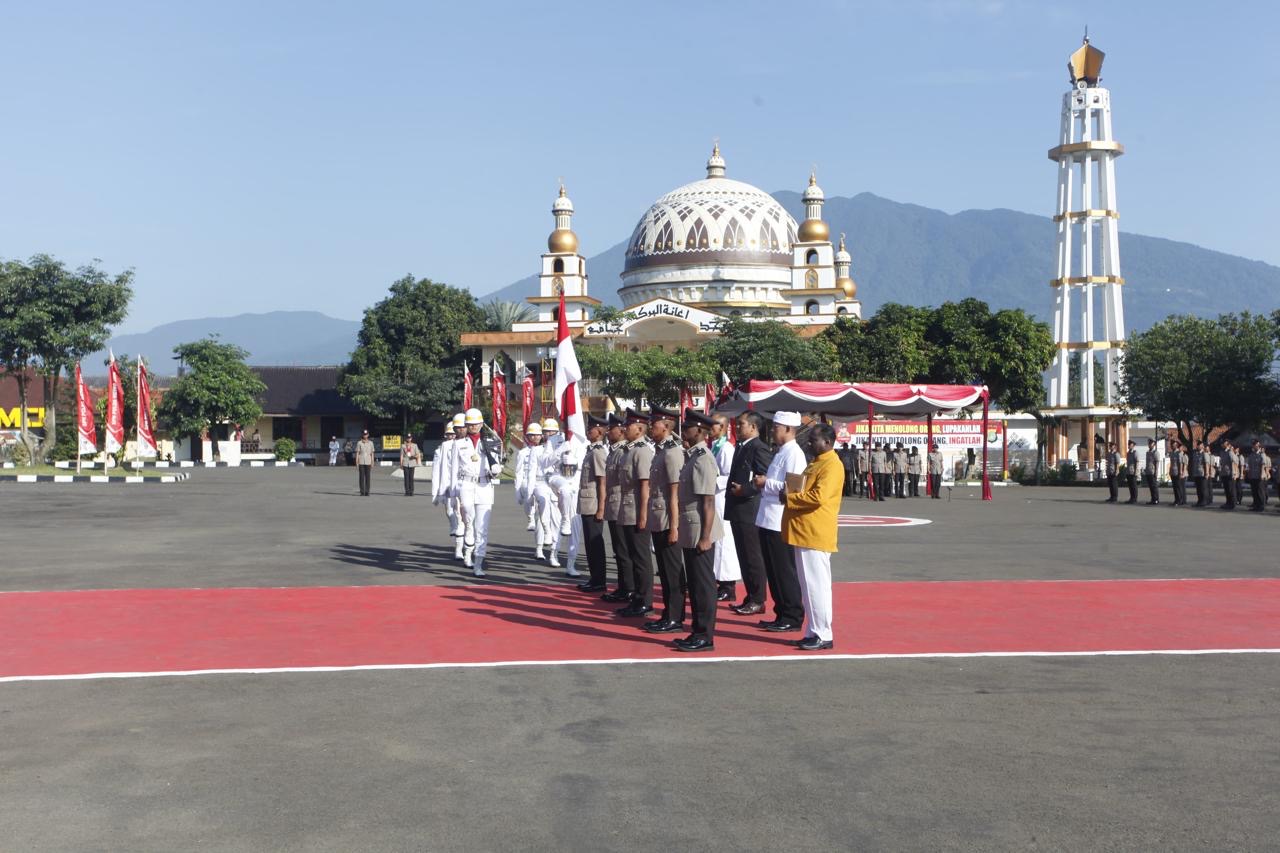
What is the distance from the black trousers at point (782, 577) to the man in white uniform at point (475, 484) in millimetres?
4214

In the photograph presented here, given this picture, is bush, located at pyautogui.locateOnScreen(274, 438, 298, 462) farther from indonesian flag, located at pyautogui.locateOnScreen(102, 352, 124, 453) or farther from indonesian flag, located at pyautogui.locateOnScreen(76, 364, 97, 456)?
indonesian flag, located at pyautogui.locateOnScreen(102, 352, 124, 453)

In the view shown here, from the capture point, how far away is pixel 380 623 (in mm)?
10273

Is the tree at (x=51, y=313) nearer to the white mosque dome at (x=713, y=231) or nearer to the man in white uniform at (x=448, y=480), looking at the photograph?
the man in white uniform at (x=448, y=480)

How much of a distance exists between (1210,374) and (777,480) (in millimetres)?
40479

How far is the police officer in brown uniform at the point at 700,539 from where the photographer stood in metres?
9.04

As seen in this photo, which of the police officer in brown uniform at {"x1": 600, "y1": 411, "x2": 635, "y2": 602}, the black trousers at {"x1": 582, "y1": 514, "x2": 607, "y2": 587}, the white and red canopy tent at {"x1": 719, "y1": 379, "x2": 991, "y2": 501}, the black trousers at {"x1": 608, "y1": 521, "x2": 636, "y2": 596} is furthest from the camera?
the white and red canopy tent at {"x1": 719, "y1": 379, "x2": 991, "y2": 501}

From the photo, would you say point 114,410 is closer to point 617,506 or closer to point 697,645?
point 617,506

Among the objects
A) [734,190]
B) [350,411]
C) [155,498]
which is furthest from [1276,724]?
[734,190]

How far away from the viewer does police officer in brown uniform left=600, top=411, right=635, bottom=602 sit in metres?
11.1

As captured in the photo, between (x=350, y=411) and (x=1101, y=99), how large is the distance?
1740 inches

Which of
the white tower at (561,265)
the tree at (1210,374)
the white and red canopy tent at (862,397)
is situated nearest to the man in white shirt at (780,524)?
the white and red canopy tent at (862,397)

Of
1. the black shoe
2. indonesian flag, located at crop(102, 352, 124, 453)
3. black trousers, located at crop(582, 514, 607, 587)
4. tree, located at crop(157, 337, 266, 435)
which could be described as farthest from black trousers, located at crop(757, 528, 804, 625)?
tree, located at crop(157, 337, 266, 435)

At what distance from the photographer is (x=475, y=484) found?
14.2 m

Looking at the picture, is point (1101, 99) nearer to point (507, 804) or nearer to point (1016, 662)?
point (1016, 662)
